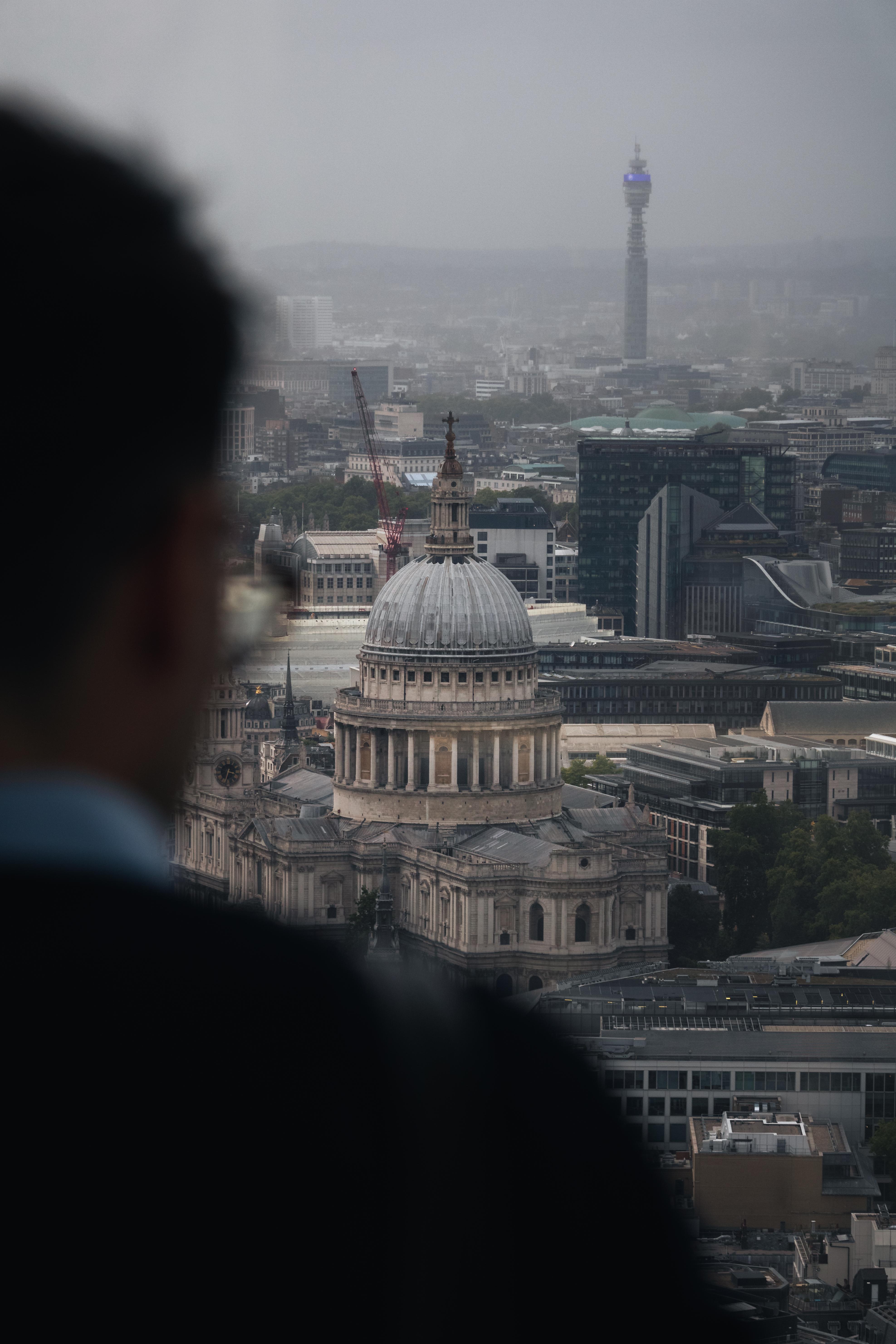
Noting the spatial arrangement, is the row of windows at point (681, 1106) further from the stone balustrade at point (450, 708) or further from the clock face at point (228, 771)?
the clock face at point (228, 771)

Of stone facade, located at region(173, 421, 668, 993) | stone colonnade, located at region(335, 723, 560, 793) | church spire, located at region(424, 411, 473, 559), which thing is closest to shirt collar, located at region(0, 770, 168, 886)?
stone facade, located at region(173, 421, 668, 993)

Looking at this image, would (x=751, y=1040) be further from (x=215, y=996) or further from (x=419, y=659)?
(x=215, y=996)

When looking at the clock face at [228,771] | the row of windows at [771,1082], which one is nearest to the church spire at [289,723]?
the clock face at [228,771]

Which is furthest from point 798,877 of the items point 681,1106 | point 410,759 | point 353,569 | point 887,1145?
point 353,569

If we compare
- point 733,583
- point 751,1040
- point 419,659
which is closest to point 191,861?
point 419,659

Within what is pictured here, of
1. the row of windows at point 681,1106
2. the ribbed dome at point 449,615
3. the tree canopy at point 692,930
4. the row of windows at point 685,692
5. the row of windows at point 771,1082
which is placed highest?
the ribbed dome at point 449,615
